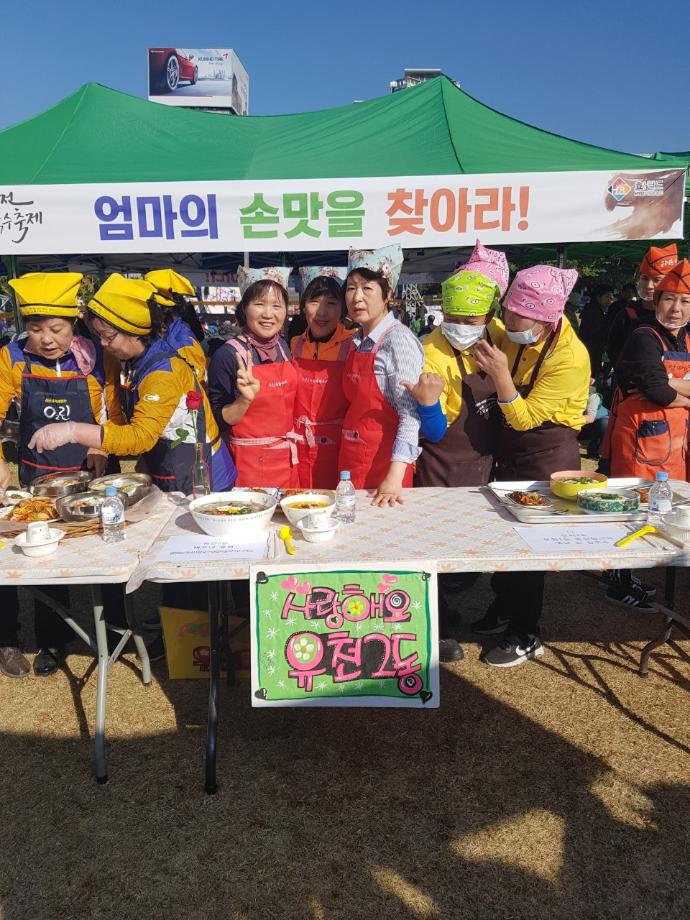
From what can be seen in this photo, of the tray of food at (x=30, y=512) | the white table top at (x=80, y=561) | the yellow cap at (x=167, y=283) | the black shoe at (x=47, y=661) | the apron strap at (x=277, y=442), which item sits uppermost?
the yellow cap at (x=167, y=283)

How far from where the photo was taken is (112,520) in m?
2.19

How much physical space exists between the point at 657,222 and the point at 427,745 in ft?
15.2

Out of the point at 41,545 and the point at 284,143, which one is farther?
the point at 284,143

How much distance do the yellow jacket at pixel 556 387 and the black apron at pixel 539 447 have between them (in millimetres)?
49

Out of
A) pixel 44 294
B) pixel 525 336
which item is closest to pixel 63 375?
→ pixel 44 294

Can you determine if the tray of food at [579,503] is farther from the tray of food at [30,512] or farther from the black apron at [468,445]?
the tray of food at [30,512]

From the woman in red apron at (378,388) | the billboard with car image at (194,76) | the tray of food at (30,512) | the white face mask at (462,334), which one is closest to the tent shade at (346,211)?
the woman in red apron at (378,388)

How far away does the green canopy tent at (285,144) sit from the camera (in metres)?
5.93

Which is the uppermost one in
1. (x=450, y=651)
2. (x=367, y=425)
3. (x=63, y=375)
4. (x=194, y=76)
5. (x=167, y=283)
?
(x=194, y=76)

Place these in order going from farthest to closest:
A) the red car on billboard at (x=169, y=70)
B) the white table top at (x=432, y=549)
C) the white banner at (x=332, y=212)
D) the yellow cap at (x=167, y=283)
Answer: the red car on billboard at (x=169, y=70) → the white banner at (x=332, y=212) → the yellow cap at (x=167, y=283) → the white table top at (x=432, y=549)

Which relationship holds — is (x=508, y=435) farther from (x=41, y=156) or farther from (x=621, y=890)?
(x=41, y=156)

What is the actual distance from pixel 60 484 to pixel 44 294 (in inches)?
32.4

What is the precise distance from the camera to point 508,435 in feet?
9.87

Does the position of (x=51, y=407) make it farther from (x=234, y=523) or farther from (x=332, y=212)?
(x=332, y=212)
